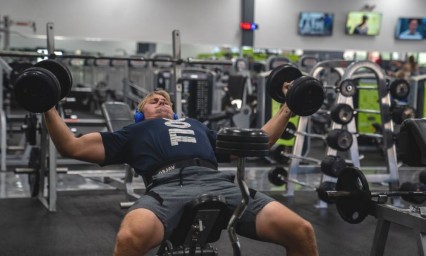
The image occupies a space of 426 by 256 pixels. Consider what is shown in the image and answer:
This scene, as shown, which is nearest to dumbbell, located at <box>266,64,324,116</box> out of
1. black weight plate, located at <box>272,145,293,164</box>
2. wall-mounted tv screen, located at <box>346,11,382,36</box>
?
black weight plate, located at <box>272,145,293,164</box>

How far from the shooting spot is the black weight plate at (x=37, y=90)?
6.59 feet

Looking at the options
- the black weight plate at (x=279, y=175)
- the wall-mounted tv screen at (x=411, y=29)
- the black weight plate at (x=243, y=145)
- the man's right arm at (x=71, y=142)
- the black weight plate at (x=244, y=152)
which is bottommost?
the black weight plate at (x=279, y=175)

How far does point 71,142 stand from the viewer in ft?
7.29

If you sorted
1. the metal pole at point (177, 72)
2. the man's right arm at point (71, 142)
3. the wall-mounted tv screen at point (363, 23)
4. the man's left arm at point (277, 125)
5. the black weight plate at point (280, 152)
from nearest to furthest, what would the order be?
the man's right arm at point (71, 142)
the man's left arm at point (277, 125)
the metal pole at point (177, 72)
the black weight plate at point (280, 152)
the wall-mounted tv screen at point (363, 23)

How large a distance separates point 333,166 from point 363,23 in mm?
8283

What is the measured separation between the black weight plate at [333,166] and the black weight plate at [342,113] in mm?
297

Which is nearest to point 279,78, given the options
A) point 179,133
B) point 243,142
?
point 179,133

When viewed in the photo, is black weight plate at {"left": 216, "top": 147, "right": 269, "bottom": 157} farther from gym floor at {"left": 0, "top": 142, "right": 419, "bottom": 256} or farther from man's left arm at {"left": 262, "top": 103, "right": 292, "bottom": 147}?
gym floor at {"left": 0, "top": 142, "right": 419, "bottom": 256}

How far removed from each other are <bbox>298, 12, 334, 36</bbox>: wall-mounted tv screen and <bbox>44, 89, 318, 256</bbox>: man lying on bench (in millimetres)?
9269

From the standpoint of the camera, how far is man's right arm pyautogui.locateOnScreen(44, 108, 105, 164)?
2156 mm

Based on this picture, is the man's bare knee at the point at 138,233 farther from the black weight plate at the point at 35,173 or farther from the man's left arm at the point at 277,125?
the black weight plate at the point at 35,173

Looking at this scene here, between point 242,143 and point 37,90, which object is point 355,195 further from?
point 37,90

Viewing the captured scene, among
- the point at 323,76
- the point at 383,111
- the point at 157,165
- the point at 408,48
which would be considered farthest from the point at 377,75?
the point at 408,48

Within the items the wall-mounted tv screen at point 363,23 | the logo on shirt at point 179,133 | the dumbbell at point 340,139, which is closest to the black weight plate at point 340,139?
the dumbbell at point 340,139
